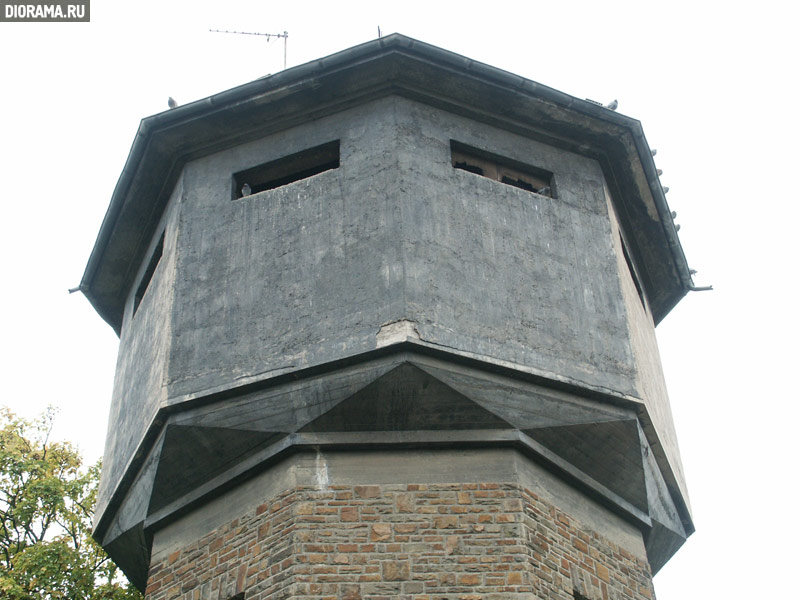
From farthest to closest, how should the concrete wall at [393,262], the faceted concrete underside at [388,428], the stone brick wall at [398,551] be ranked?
the concrete wall at [393,262] → the faceted concrete underside at [388,428] → the stone brick wall at [398,551]

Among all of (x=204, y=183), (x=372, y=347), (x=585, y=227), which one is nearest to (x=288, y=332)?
(x=372, y=347)

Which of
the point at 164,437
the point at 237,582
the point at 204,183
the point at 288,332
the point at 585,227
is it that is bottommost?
the point at 237,582

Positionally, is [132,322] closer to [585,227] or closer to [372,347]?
→ [372,347]

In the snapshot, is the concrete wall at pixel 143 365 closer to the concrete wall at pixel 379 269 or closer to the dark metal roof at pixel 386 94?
the concrete wall at pixel 379 269

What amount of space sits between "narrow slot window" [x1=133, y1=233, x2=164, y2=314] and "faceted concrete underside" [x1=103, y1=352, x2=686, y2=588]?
2.42 metres

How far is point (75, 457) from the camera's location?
49.6ft

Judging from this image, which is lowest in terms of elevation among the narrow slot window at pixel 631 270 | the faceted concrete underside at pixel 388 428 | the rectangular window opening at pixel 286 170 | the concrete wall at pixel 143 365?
the faceted concrete underside at pixel 388 428

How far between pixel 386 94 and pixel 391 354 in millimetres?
2954

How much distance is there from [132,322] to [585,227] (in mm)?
4640

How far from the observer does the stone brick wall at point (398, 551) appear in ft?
25.9

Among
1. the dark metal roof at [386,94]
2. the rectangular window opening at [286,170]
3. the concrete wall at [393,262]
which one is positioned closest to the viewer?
the concrete wall at [393,262]

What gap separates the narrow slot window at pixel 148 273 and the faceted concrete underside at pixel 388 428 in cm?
242

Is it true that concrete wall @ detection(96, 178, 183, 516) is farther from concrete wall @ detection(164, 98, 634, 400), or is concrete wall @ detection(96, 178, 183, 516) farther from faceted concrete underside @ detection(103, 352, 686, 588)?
faceted concrete underside @ detection(103, 352, 686, 588)

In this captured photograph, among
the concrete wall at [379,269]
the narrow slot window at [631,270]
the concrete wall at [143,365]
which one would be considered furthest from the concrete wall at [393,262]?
the narrow slot window at [631,270]
